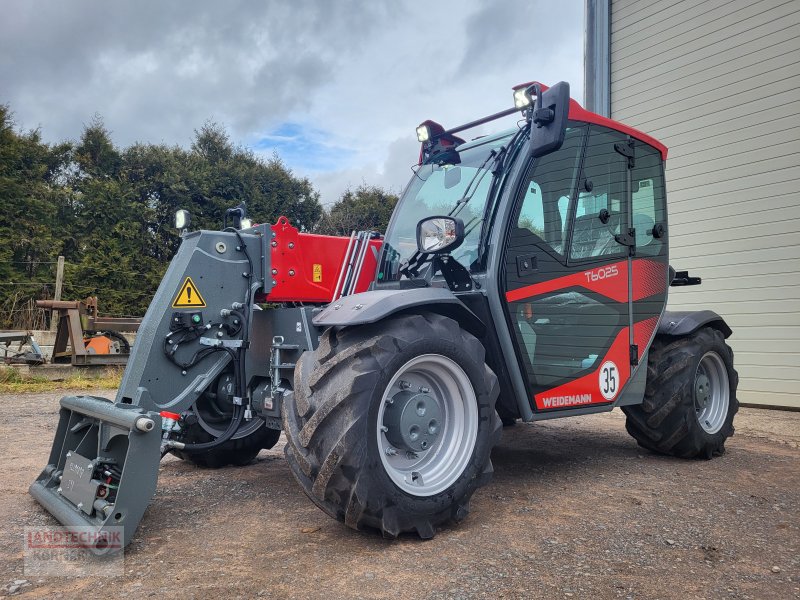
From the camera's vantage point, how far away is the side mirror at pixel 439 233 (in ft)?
11.2

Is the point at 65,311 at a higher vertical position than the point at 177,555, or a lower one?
higher

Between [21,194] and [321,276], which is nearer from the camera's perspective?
[321,276]

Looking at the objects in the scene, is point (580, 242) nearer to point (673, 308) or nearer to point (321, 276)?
point (321, 276)

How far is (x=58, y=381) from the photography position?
10.2 m

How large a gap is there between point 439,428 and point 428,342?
476mm

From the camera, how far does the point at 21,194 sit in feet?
50.4

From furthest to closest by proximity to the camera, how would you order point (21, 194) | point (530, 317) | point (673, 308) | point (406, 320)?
1. point (21, 194)
2. point (673, 308)
3. point (530, 317)
4. point (406, 320)

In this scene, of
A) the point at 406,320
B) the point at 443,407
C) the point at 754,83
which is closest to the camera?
the point at 406,320

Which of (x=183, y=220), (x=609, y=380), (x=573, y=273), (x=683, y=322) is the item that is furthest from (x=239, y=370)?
(x=683, y=322)

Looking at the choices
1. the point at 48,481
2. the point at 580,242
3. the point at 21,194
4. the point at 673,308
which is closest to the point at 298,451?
the point at 48,481

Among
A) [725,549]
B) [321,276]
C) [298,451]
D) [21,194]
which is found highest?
[21,194]

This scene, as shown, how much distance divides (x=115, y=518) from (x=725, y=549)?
109 inches

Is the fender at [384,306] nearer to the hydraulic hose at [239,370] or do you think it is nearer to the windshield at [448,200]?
the windshield at [448,200]

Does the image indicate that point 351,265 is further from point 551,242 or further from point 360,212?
point 360,212
